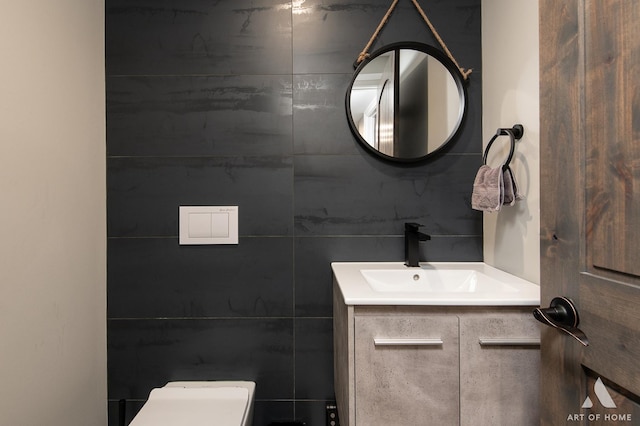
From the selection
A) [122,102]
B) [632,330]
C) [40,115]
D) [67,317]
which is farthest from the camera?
[122,102]

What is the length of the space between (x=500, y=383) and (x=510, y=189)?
0.65m

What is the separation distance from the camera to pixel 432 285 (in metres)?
1.33

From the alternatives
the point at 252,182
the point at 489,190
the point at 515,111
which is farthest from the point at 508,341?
the point at 252,182

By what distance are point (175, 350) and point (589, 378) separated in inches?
57.8

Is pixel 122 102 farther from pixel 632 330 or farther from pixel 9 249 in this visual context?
pixel 632 330

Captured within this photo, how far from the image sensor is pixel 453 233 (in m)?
1.47

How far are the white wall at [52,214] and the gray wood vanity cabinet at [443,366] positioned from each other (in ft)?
3.44

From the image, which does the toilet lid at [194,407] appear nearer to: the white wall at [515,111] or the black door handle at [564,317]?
the black door handle at [564,317]

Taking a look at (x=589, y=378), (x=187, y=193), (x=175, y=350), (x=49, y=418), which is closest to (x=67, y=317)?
(x=49, y=418)

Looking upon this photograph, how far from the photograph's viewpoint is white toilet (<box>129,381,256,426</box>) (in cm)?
112

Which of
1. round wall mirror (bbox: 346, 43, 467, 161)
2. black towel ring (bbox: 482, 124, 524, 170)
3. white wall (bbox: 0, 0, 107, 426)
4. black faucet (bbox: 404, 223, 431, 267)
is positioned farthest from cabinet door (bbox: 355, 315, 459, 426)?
white wall (bbox: 0, 0, 107, 426)

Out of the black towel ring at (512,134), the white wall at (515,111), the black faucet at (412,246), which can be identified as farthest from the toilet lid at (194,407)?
the black towel ring at (512,134)

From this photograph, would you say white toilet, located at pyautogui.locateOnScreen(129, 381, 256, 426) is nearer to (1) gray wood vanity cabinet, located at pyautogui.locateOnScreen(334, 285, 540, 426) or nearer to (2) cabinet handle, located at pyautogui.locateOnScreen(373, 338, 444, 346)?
(1) gray wood vanity cabinet, located at pyautogui.locateOnScreen(334, 285, 540, 426)

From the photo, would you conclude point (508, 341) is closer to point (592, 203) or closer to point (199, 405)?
point (592, 203)
